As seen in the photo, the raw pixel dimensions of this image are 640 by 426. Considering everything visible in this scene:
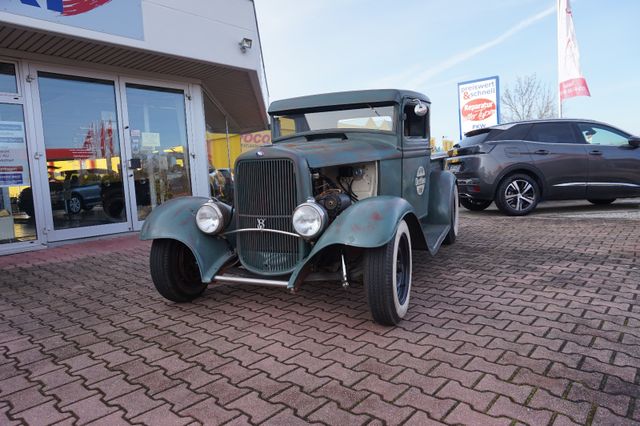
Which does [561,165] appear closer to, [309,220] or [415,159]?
[415,159]

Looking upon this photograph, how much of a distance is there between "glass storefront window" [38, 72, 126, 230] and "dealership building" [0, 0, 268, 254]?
0.05 feet

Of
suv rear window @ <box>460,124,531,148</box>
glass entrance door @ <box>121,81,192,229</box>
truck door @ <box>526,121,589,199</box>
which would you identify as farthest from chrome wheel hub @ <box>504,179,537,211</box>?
glass entrance door @ <box>121,81,192,229</box>

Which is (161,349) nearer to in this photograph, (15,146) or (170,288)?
(170,288)

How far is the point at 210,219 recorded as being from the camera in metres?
3.34

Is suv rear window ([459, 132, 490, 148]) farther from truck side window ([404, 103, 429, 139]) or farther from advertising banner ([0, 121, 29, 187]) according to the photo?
advertising banner ([0, 121, 29, 187])

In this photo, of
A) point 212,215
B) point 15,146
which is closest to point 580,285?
point 212,215

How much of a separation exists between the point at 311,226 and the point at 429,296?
1.34 metres

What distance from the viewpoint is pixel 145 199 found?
767cm

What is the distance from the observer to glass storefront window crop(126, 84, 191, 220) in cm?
750

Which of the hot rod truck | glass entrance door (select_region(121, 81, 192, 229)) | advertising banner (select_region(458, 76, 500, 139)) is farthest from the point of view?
advertising banner (select_region(458, 76, 500, 139))

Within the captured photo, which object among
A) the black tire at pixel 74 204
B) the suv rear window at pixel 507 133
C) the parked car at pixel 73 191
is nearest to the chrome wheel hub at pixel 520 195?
the suv rear window at pixel 507 133

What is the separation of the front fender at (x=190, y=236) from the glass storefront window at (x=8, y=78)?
14.2 feet

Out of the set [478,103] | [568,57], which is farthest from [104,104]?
[568,57]

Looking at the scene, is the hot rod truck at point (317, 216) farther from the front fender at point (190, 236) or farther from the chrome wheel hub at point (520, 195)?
the chrome wheel hub at point (520, 195)
